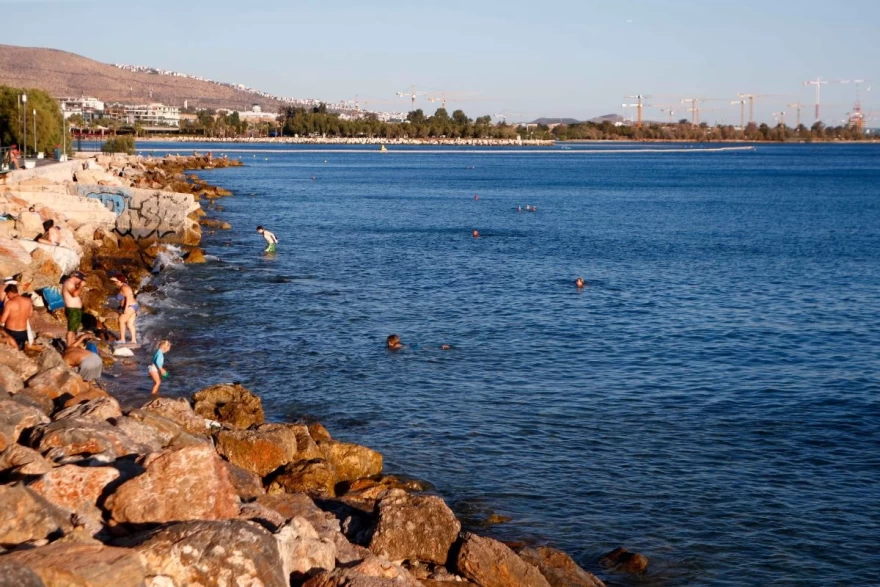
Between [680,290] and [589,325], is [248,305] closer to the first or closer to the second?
[589,325]

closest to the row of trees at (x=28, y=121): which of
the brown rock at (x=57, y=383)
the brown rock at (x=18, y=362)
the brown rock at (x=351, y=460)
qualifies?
the brown rock at (x=18, y=362)

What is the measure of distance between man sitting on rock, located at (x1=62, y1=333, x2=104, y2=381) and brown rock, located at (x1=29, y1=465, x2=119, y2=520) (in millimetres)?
7182

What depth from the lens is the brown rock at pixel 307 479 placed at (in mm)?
12242

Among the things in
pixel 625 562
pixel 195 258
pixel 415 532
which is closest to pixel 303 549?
pixel 415 532

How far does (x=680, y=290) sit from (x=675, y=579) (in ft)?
70.5

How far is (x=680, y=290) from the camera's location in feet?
105

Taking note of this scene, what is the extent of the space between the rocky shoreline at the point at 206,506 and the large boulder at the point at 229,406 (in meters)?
0.03

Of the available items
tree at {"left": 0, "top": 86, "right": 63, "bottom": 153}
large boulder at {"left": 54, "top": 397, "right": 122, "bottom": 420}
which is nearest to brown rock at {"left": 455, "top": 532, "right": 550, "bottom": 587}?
large boulder at {"left": 54, "top": 397, "right": 122, "bottom": 420}

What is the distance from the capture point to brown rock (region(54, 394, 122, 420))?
11.4 meters

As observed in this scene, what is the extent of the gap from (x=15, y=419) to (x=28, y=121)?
53.7 meters

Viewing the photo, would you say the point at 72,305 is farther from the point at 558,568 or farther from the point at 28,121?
the point at 28,121

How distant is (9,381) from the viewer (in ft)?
41.6

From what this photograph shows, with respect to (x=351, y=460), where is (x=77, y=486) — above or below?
above

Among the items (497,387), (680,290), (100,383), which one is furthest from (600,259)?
(100,383)
